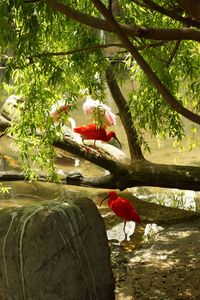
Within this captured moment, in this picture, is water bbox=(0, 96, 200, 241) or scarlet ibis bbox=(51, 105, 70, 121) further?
water bbox=(0, 96, 200, 241)

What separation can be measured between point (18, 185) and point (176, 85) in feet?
11.4

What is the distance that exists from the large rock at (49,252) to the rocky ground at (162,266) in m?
0.70

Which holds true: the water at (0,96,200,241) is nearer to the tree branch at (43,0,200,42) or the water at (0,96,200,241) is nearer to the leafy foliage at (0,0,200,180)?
the leafy foliage at (0,0,200,180)

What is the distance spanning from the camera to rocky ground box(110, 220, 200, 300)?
167 inches

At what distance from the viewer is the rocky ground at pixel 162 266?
4238 mm

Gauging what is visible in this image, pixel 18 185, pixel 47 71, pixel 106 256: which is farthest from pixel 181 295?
pixel 18 185

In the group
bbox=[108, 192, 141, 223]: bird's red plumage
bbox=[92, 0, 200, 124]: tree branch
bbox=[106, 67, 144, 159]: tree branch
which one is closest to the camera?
bbox=[92, 0, 200, 124]: tree branch

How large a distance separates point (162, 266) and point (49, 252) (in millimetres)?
1617

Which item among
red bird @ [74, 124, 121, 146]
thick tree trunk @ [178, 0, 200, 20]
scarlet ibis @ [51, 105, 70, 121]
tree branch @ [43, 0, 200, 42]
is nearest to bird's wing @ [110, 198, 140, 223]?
scarlet ibis @ [51, 105, 70, 121]

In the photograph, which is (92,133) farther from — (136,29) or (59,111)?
(136,29)

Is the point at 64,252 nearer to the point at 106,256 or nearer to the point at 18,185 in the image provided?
the point at 106,256

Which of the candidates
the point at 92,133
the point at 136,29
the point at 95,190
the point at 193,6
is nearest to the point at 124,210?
the point at 92,133

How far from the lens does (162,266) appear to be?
4.76 meters

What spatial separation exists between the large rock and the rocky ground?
0.70 meters
